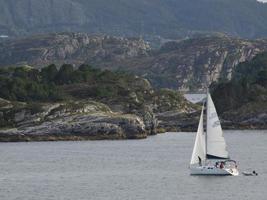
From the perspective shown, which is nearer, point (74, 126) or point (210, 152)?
point (210, 152)

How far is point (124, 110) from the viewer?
547 ft

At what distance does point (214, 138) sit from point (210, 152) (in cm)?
151

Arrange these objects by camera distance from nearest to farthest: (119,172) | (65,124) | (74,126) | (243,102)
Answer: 1. (119,172)
2. (65,124)
3. (74,126)
4. (243,102)

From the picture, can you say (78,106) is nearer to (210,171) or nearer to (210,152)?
(210,152)

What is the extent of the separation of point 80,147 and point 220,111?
58181 mm

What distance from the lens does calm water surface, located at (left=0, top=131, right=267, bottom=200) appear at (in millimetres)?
83438

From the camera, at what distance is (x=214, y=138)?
313 feet

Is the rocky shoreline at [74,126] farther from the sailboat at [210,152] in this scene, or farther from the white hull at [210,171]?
the white hull at [210,171]

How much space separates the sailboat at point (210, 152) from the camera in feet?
310

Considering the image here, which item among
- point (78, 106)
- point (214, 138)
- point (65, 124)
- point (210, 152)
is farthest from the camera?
point (78, 106)

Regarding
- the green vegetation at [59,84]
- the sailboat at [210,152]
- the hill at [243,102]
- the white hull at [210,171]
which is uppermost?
the sailboat at [210,152]

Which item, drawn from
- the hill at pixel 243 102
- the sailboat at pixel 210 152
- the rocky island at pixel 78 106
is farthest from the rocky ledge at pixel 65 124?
the sailboat at pixel 210 152

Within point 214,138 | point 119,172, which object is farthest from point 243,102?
point 214,138

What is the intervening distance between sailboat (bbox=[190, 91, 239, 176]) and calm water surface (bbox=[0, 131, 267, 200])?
1399 millimetres
